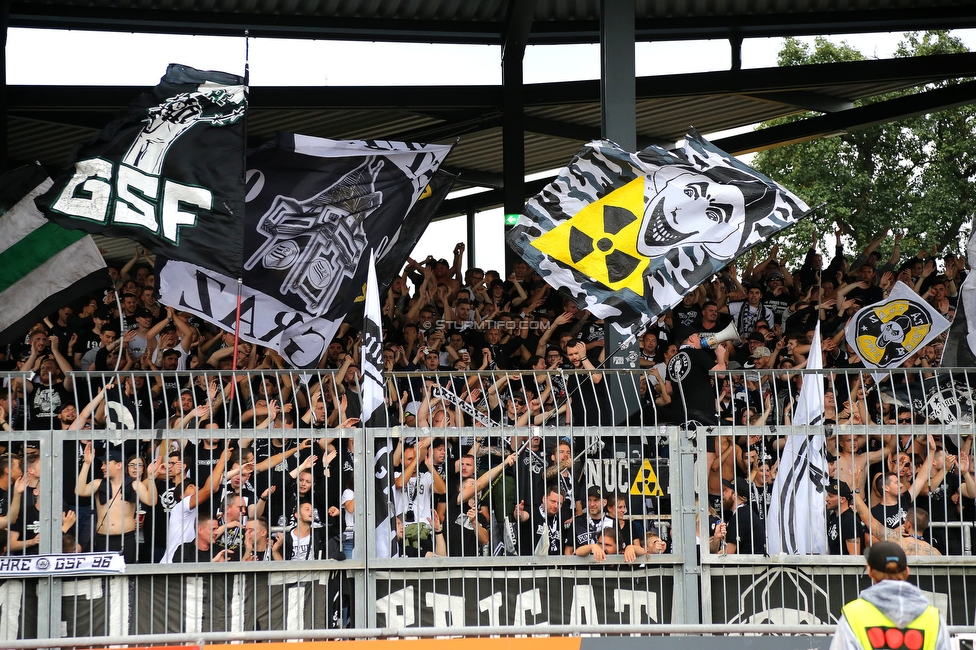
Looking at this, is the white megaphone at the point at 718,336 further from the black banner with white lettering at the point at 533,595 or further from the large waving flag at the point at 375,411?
the large waving flag at the point at 375,411

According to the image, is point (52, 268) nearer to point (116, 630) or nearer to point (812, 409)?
point (116, 630)

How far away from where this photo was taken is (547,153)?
2092 centimetres

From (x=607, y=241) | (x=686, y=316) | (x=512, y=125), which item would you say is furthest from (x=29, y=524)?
(x=512, y=125)

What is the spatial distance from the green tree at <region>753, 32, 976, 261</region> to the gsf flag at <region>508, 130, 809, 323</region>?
1578 cm

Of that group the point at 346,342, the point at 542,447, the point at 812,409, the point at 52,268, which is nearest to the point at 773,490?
the point at 812,409

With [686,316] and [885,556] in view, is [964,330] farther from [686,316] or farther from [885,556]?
[885,556]

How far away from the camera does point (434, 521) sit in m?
9.27

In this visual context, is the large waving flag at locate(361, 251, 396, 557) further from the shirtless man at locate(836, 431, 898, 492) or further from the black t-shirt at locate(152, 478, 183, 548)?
the shirtless man at locate(836, 431, 898, 492)

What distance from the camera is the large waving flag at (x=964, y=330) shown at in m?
10.1

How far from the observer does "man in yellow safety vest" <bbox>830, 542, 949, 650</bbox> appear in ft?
20.1

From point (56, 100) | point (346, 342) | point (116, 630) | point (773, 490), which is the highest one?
point (56, 100)

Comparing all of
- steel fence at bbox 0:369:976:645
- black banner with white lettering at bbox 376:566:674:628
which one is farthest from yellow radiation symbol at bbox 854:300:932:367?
black banner with white lettering at bbox 376:566:674:628

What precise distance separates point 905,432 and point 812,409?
72 centimetres

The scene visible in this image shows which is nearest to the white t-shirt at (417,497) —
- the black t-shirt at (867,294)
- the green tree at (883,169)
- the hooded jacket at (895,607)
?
the hooded jacket at (895,607)
